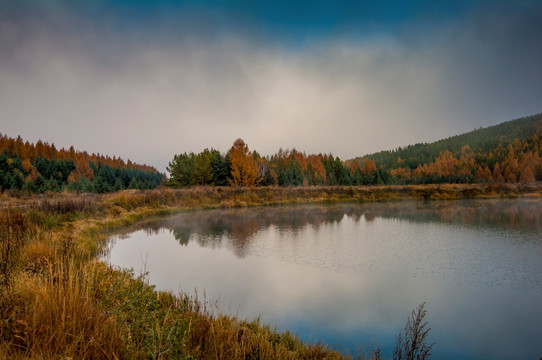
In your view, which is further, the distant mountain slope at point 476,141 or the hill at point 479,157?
the distant mountain slope at point 476,141

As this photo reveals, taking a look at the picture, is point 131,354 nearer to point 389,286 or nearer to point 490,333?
point 490,333

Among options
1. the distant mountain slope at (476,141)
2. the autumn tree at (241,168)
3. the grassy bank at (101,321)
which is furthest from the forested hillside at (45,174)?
the distant mountain slope at (476,141)

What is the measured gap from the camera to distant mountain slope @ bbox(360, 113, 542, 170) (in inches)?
4905

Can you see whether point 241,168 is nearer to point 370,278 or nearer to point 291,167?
point 291,167

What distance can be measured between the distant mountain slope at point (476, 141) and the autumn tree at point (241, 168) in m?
86.6

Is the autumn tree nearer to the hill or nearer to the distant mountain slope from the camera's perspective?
the hill

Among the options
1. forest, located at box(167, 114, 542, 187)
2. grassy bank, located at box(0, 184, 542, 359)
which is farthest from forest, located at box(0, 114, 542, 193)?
grassy bank, located at box(0, 184, 542, 359)

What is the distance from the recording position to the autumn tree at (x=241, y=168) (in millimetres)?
47219

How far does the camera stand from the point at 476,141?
137375 millimetres

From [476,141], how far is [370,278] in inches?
6128

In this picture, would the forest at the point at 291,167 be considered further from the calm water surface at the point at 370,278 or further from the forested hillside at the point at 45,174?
the calm water surface at the point at 370,278

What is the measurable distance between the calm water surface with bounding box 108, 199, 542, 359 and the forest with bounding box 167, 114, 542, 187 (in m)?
32.6

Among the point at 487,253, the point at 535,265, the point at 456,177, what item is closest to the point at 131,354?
the point at 535,265

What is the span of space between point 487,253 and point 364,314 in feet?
26.1
